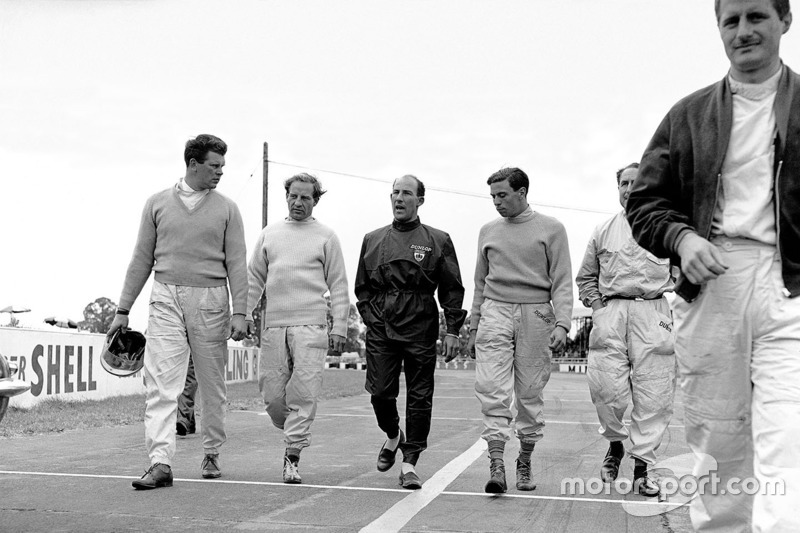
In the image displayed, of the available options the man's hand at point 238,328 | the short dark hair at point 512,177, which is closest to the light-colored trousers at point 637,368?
the short dark hair at point 512,177

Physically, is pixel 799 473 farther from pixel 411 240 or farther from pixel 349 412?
pixel 349 412

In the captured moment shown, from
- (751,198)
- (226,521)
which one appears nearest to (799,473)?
(751,198)

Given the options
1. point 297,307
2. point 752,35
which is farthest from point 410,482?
point 752,35

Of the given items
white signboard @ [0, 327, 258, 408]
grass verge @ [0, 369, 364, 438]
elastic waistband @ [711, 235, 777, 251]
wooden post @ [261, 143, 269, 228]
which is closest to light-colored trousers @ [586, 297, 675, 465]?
elastic waistband @ [711, 235, 777, 251]

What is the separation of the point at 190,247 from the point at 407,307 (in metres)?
1.64

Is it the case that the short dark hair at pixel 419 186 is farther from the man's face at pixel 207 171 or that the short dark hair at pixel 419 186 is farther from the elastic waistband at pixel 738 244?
the elastic waistband at pixel 738 244

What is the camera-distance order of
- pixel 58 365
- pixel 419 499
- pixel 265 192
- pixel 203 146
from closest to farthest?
pixel 419 499 → pixel 203 146 → pixel 58 365 → pixel 265 192

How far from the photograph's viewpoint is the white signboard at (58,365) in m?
14.5

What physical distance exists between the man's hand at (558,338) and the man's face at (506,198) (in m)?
0.92

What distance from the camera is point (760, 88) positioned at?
11.3ft

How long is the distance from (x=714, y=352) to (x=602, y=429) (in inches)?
165

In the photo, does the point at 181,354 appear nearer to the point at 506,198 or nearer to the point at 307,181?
the point at 307,181

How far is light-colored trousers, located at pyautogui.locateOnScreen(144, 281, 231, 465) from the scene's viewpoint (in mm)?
6719

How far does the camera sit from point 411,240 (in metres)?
7.34
